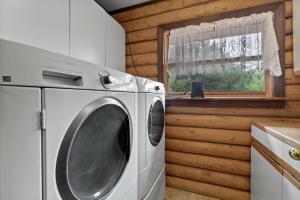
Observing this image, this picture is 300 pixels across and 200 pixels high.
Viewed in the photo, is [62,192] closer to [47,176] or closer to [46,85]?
[47,176]

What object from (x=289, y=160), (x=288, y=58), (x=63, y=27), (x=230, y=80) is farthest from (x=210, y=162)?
(x=63, y=27)

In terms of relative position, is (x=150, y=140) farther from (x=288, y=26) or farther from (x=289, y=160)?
(x=288, y=26)

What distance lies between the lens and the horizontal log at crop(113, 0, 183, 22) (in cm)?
197

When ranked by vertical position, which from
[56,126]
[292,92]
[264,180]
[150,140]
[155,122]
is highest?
[292,92]

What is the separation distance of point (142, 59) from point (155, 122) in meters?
1.00

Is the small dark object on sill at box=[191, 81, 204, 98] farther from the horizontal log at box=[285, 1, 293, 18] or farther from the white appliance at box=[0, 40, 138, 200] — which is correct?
the white appliance at box=[0, 40, 138, 200]

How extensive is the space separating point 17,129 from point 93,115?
0.27 m

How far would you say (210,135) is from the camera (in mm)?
1775

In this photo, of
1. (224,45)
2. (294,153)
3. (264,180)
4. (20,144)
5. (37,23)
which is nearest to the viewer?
(20,144)

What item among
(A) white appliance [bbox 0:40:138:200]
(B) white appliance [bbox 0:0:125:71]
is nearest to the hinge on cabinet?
(A) white appliance [bbox 0:40:138:200]

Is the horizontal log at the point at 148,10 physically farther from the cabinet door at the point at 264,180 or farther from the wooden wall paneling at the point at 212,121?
the cabinet door at the point at 264,180

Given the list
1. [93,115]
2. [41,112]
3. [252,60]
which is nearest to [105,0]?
[252,60]

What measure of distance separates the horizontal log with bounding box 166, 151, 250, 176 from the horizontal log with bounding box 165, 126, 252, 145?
180 mm

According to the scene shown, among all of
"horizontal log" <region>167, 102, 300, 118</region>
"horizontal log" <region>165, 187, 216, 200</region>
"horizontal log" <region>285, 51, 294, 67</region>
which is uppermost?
"horizontal log" <region>285, 51, 294, 67</region>
